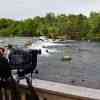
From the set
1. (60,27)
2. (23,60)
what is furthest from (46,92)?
(60,27)

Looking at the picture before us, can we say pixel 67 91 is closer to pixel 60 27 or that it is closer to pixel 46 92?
pixel 46 92

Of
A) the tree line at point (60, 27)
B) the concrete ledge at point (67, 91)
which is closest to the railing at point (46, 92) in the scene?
the concrete ledge at point (67, 91)

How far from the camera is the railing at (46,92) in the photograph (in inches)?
114

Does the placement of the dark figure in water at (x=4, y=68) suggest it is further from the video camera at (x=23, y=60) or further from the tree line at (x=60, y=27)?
the tree line at (x=60, y=27)

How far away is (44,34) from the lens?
141500 millimetres

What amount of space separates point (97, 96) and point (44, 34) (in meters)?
139

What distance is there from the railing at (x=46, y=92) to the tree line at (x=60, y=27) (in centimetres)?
10754

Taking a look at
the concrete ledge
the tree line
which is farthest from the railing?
the tree line

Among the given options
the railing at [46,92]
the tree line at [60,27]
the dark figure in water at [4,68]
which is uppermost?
the dark figure in water at [4,68]

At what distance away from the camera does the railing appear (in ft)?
9.53

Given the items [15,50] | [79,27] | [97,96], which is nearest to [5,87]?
[15,50]

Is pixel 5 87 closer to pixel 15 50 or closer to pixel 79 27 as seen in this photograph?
pixel 15 50

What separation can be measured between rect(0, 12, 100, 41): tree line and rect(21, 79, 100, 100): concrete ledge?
108 meters

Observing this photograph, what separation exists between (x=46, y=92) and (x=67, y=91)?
0.25 meters
